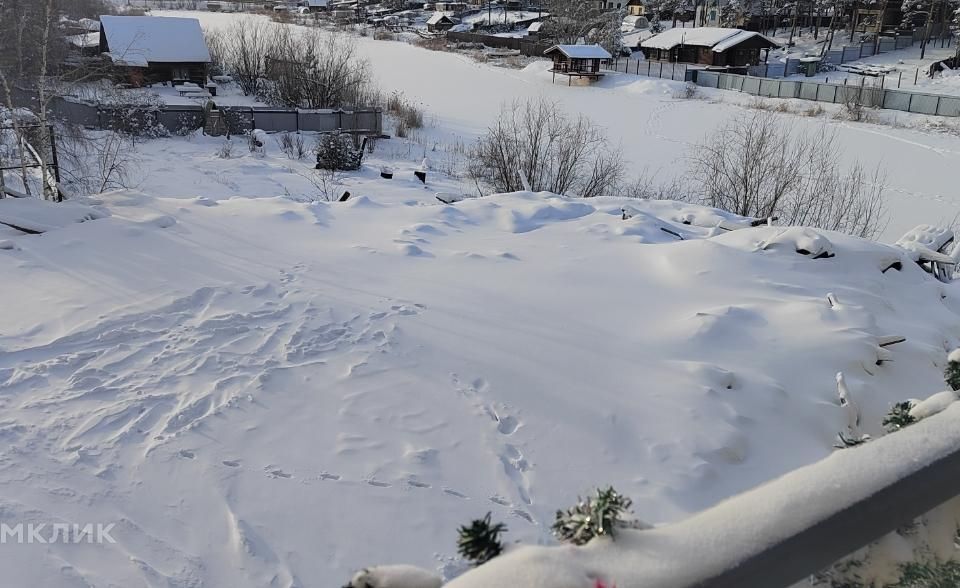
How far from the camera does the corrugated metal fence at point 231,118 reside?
27406mm

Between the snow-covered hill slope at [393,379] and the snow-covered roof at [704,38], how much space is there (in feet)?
158

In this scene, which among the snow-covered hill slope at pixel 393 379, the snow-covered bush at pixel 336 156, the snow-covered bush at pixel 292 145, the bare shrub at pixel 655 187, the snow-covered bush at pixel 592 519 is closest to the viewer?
the snow-covered bush at pixel 592 519

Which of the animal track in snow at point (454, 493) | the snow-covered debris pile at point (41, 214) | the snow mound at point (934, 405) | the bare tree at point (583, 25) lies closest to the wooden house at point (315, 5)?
the bare tree at point (583, 25)

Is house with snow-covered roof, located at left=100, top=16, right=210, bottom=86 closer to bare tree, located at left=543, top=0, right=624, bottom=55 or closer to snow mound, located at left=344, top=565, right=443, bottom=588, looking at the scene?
bare tree, located at left=543, top=0, right=624, bottom=55

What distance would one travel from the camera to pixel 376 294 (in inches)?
330

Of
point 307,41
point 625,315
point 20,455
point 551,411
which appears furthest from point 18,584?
point 307,41

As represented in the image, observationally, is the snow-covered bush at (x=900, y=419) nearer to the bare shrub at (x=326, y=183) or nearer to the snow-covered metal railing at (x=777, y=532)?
the snow-covered metal railing at (x=777, y=532)

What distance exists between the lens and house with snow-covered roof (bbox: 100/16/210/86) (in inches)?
1542

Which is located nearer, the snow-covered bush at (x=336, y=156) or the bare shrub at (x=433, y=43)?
the snow-covered bush at (x=336, y=156)

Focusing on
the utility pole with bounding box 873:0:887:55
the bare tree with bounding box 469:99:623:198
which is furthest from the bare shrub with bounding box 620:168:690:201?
the utility pole with bounding box 873:0:887:55

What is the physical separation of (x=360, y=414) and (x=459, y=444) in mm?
907

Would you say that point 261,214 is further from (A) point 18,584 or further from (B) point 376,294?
(A) point 18,584

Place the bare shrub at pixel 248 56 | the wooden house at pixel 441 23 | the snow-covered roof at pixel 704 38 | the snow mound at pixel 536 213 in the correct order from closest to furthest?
the snow mound at pixel 536 213 < the bare shrub at pixel 248 56 < the snow-covered roof at pixel 704 38 < the wooden house at pixel 441 23

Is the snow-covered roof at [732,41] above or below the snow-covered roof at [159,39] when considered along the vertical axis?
above
